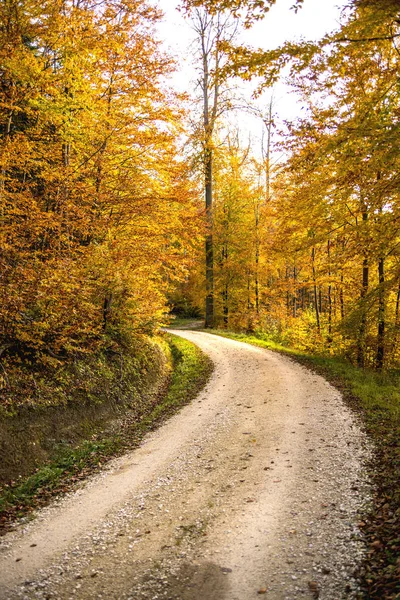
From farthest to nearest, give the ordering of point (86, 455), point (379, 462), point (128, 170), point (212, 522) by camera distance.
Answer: point (128, 170)
point (86, 455)
point (379, 462)
point (212, 522)

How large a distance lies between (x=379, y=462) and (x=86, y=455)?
5595 millimetres

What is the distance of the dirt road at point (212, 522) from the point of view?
427cm

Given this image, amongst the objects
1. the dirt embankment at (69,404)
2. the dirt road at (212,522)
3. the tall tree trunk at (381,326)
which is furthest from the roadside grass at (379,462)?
the dirt embankment at (69,404)

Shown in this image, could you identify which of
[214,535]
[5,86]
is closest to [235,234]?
[5,86]

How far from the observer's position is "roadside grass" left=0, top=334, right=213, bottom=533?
6219 mm

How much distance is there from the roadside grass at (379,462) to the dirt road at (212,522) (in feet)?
0.66

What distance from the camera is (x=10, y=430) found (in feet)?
24.2

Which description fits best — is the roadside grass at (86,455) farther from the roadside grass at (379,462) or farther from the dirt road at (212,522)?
the roadside grass at (379,462)

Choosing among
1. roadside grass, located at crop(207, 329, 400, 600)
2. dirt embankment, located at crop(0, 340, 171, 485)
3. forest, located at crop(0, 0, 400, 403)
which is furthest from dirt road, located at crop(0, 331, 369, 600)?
forest, located at crop(0, 0, 400, 403)

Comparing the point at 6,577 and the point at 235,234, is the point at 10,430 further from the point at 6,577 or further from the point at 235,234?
the point at 235,234

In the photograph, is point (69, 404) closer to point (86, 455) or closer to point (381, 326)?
point (86, 455)

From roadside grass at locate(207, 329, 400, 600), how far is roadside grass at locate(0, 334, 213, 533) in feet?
15.3

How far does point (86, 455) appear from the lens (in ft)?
26.2

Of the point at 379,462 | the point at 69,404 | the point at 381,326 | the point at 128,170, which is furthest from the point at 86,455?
the point at 381,326
